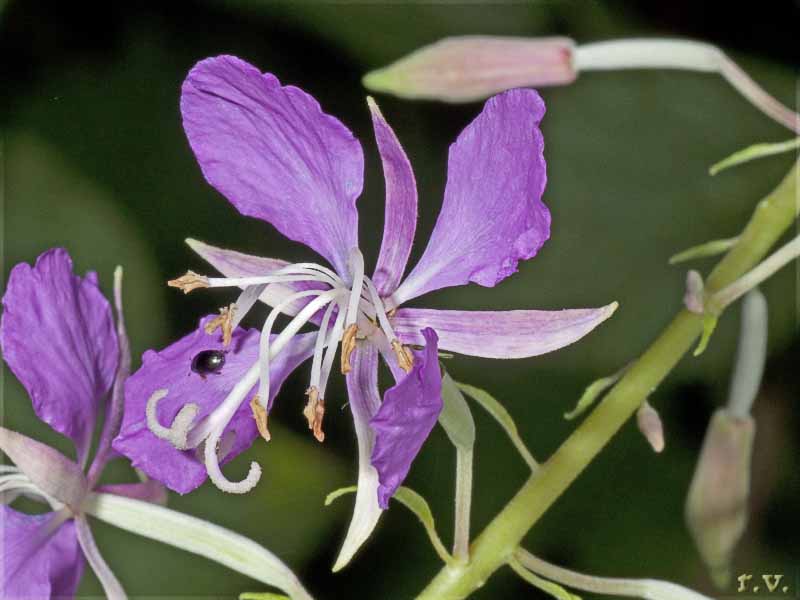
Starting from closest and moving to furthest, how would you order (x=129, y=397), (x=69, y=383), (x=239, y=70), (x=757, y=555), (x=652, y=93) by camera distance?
(x=239, y=70), (x=129, y=397), (x=69, y=383), (x=757, y=555), (x=652, y=93)

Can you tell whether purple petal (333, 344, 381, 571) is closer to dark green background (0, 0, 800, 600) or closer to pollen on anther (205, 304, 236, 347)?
pollen on anther (205, 304, 236, 347)

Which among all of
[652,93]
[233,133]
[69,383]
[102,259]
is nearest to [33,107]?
[102,259]

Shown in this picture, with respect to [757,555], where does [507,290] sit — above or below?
above

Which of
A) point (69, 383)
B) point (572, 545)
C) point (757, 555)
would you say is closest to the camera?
point (69, 383)

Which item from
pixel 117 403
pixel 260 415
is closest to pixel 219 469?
pixel 260 415

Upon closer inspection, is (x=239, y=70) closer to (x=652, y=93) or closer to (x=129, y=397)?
(x=129, y=397)

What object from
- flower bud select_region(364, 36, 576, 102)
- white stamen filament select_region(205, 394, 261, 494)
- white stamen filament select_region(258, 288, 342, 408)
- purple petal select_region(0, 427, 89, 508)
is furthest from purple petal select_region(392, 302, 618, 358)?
purple petal select_region(0, 427, 89, 508)
